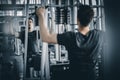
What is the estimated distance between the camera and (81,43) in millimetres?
1793

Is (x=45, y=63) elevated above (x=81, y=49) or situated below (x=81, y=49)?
Answer: below

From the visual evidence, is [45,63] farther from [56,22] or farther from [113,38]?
[113,38]

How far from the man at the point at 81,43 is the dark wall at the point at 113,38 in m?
0.29

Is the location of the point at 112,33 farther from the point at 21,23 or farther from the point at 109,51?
the point at 21,23

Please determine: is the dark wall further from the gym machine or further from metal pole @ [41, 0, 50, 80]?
metal pole @ [41, 0, 50, 80]

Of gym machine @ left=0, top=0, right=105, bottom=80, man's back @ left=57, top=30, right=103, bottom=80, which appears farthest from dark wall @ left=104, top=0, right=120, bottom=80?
man's back @ left=57, top=30, right=103, bottom=80

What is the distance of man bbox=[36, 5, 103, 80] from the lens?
1.78m

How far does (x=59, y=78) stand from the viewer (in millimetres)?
2072

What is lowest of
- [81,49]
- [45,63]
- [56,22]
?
[45,63]

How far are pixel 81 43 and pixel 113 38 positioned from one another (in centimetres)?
47

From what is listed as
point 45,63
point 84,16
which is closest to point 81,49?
point 84,16

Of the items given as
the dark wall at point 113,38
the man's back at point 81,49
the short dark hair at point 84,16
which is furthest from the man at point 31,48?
the dark wall at point 113,38

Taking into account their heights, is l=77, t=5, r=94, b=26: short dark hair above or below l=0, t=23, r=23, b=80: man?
above

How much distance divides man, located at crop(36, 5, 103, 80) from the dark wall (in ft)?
0.96
